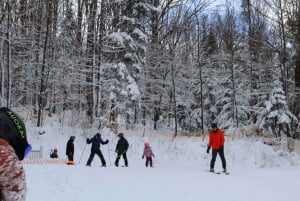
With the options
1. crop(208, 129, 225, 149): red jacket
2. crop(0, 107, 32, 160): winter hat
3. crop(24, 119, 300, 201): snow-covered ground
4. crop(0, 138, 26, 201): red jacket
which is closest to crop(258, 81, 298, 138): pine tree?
crop(24, 119, 300, 201): snow-covered ground

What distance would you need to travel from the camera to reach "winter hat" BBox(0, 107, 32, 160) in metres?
1.75

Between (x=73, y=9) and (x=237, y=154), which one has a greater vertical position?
(x=73, y=9)

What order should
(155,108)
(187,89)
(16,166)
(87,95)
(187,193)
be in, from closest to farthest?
(16,166) → (187,193) → (87,95) → (155,108) → (187,89)

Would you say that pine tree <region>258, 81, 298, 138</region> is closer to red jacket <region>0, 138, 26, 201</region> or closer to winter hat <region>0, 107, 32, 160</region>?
winter hat <region>0, 107, 32, 160</region>

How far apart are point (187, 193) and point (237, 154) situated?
1252 cm

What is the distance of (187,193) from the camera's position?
9586mm

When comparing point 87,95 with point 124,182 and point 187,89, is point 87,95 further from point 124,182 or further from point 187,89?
point 124,182

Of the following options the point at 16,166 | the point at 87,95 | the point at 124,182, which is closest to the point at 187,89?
the point at 87,95

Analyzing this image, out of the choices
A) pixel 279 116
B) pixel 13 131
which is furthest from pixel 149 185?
pixel 279 116

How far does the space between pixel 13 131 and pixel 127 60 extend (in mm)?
27360

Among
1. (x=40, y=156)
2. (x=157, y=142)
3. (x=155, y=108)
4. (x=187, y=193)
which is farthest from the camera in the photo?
(x=155, y=108)

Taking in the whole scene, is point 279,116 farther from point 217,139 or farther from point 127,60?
point 217,139

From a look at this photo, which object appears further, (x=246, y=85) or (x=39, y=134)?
(x=246, y=85)

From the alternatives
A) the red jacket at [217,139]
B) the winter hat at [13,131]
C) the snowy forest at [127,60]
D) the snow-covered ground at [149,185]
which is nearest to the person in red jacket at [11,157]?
the winter hat at [13,131]
